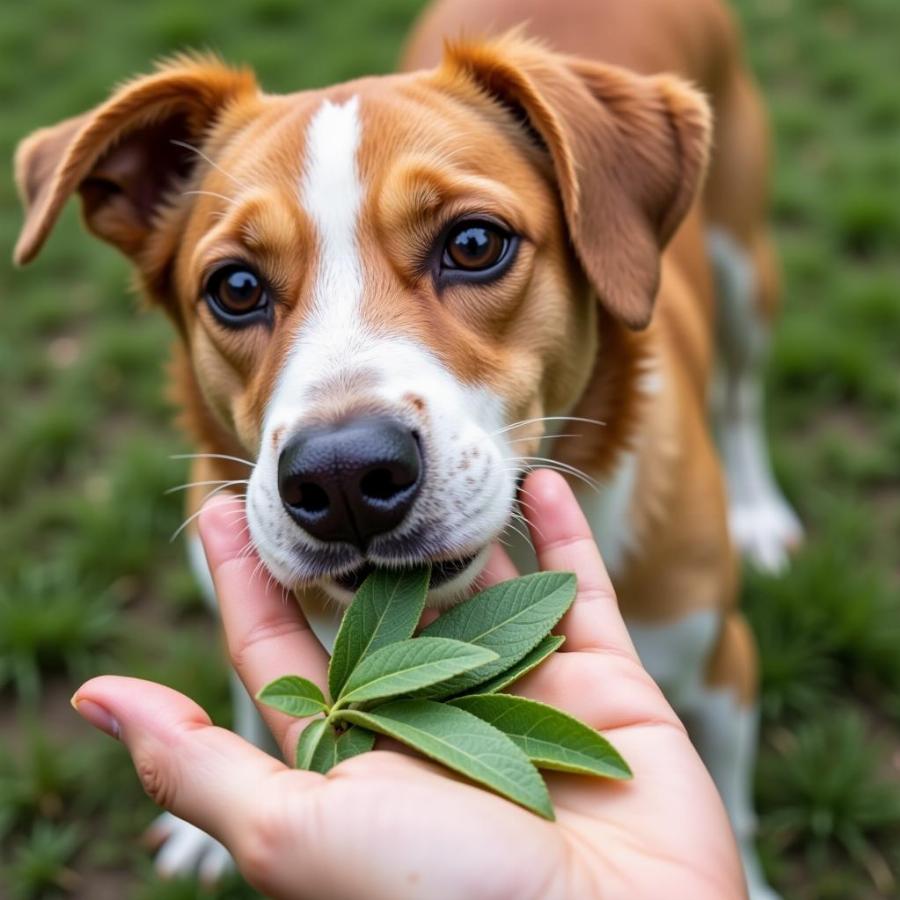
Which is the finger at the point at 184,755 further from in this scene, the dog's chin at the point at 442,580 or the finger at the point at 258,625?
→ the dog's chin at the point at 442,580

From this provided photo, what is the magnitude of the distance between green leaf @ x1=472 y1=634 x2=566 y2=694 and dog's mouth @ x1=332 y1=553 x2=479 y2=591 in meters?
0.26

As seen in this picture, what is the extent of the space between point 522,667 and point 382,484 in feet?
1.46

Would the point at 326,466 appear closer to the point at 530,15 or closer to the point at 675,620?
the point at 675,620

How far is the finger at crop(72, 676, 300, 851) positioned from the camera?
1699mm

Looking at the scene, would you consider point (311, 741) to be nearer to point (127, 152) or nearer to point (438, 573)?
point (438, 573)

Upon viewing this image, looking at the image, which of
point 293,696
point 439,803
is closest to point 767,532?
point 293,696

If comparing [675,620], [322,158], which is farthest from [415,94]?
[675,620]

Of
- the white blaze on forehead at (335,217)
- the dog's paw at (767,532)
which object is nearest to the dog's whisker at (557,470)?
the white blaze on forehead at (335,217)

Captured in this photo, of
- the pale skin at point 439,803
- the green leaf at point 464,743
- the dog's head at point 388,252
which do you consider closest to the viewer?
the pale skin at point 439,803

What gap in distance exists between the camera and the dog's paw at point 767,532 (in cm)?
462

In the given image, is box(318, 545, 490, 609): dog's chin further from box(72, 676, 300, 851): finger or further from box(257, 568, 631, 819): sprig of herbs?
box(72, 676, 300, 851): finger

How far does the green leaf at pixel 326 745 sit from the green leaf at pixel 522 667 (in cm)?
24

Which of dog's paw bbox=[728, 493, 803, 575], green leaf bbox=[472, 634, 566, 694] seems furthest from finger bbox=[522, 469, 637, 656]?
dog's paw bbox=[728, 493, 803, 575]

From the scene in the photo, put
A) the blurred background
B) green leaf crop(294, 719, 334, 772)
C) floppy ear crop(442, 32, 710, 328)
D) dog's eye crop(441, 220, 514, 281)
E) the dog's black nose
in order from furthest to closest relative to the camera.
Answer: the blurred background
floppy ear crop(442, 32, 710, 328)
dog's eye crop(441, 220, 514, 281)
the dog's black nose
green leaf crop(294, 719, 334, 772)
